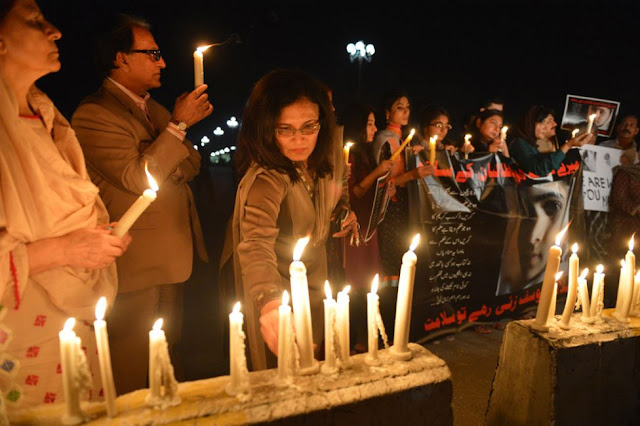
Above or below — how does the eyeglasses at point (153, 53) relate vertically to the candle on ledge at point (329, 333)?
above

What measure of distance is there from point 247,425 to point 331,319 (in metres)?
0.42

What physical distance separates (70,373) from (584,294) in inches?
92.1

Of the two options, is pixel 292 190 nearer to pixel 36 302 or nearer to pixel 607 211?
pixel 36 302

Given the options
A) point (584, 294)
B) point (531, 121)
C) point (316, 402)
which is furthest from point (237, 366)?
point (531, 121)

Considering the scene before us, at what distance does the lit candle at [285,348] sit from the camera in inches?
51.6

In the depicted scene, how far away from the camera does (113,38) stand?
2.40 metres

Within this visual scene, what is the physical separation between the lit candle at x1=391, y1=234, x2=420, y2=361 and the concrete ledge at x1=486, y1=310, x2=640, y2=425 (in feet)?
2.62

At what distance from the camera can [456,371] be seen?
12.1 feet

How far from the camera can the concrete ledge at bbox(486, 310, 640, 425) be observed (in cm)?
182

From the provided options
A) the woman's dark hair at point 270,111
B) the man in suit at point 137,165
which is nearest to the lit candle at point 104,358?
the woman's dark hair at point 270,111

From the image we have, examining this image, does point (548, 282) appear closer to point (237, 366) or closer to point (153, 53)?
point (237, 366)

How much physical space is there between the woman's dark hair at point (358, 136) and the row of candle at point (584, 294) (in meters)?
2.24

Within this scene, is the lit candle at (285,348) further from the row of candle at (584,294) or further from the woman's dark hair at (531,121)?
the woman's dark hair at (531,121)

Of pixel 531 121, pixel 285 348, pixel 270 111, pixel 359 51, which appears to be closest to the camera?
pixel 285 348
